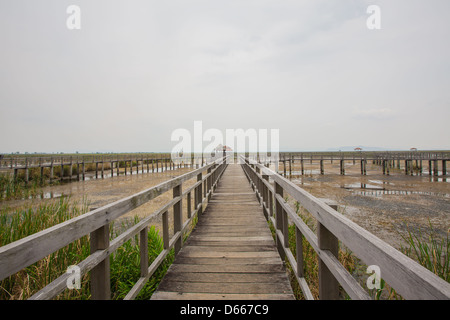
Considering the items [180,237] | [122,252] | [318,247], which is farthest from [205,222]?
[318,247]

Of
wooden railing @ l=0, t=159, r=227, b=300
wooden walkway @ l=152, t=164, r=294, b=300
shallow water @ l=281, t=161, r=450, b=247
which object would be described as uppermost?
wooden railing @ l=0, t=159, r=227, b=300

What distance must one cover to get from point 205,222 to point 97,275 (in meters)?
3.15

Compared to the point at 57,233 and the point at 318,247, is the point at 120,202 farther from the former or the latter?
the point at 318,247

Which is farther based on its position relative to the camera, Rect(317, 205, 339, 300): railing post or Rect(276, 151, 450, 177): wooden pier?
Rect(276, 151, 450, 177): wooden pier

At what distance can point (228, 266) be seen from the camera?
2916 millimetres

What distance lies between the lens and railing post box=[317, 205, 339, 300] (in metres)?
1.57

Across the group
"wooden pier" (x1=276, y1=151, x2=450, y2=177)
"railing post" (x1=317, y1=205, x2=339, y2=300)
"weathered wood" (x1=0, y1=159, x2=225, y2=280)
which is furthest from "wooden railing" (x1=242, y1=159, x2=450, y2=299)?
"wooden pier" (x1=276, y1=151, x2=450, y2=177)

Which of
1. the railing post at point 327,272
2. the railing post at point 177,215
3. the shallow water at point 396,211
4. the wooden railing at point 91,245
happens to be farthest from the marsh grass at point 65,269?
the shallow water at point 396,211

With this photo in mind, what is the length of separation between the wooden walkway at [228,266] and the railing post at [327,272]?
797mm

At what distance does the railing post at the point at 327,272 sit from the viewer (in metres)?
1.57

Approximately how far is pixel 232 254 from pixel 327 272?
1.85 metres

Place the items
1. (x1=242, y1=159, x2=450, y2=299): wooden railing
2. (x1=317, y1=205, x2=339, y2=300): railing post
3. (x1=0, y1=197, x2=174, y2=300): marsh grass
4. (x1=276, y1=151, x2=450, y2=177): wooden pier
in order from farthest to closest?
1. (x1=276, y1=151, x2=450, y2=177): wooden pier
2. (x1=0, y1=197, x2=174, y2=300): marsh grass
3. (x1=317, y1=205, x2=339, y2=300): railing post
4. (x1=242, y1=159, x2=450, y2=299): wooden railing

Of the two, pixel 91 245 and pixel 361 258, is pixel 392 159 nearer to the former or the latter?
pixel 361 258

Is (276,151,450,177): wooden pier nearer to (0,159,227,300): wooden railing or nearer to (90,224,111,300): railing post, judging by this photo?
(0,159,227,300): wooden railing
